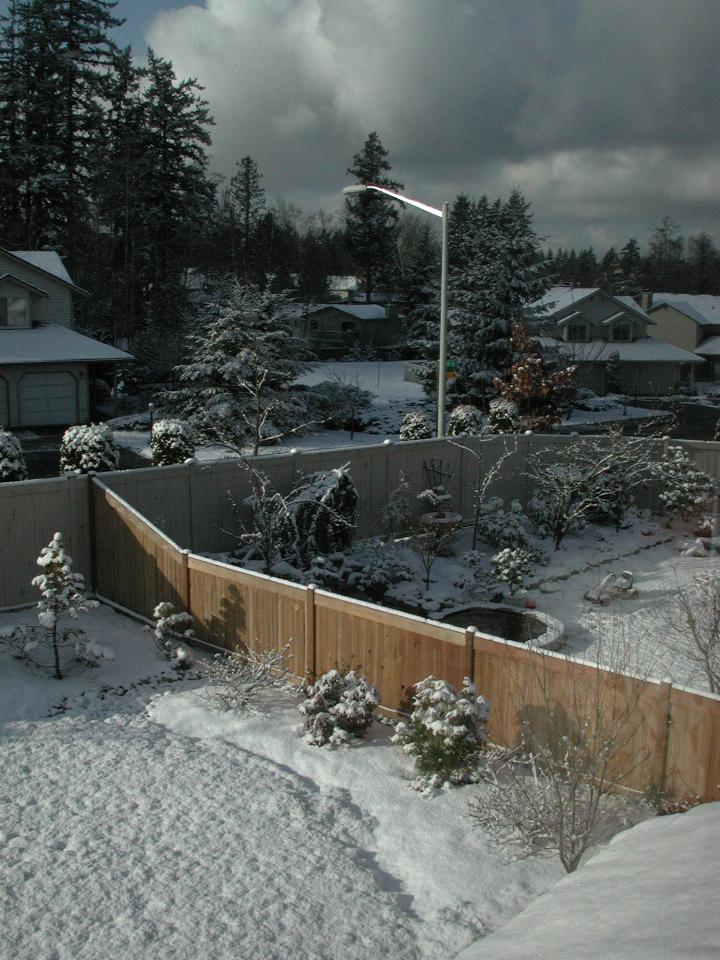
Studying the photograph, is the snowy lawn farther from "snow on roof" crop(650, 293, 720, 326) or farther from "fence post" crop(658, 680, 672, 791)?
"snow on roof" crop(650, 293, 720, 326)

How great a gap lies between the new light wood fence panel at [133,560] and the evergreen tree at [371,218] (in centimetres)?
5870

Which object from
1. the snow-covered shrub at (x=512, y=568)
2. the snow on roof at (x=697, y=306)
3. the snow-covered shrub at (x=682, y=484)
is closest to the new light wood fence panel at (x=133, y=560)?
the snow-covered shrub at (x=512, y=568)

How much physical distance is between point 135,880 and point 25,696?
3.91m

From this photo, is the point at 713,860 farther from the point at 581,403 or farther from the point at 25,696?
the point at 581,403

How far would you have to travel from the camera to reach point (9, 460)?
1551 centimetres

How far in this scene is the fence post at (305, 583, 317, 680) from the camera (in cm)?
991

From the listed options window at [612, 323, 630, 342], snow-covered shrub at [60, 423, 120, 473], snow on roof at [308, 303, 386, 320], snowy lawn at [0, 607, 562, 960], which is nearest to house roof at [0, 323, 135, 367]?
snow-covered shrub at [60, 423, 120, 473]

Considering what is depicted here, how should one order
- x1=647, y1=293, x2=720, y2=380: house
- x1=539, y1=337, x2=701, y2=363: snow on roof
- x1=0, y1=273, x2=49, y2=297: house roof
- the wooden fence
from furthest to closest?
x1=647, y1=293, x2=720, y2=380: house
x1=539, y1=337, x2=701, y2=363: snow on roof
x1=0, y1=273, x2=49, y2=297: house roof
the wooden fence

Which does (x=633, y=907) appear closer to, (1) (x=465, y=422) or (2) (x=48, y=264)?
(1) (x=465, y=422)

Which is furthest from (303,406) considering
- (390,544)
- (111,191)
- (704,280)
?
(704,280)

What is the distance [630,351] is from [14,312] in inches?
1485

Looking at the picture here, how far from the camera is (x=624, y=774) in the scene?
725 cm

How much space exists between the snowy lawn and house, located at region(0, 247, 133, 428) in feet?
79.8

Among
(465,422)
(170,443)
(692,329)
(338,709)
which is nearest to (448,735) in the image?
(338,709)
